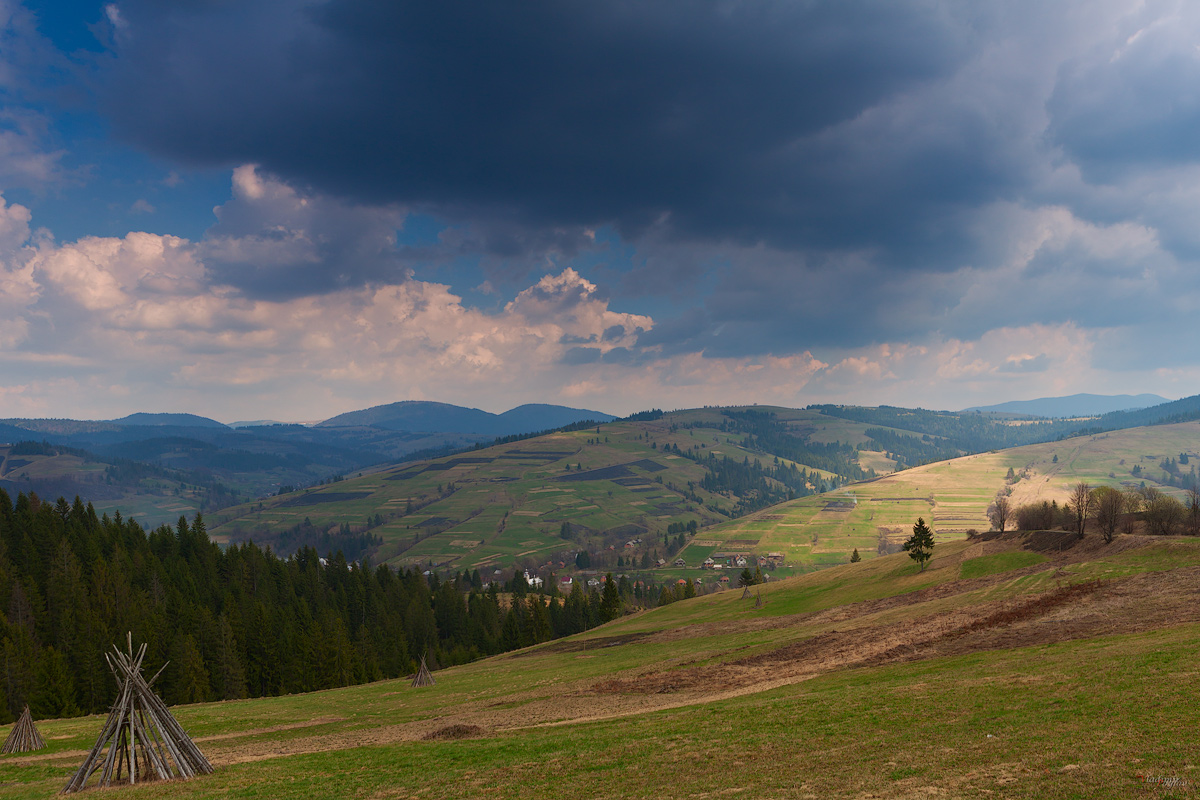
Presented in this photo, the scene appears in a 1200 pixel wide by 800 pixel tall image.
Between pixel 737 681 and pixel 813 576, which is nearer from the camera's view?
pixel 737 681

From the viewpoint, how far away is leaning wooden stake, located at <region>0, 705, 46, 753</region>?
4012 centimetres

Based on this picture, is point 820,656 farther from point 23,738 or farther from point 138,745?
point 23,738

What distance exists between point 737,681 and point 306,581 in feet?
390

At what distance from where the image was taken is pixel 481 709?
155ft

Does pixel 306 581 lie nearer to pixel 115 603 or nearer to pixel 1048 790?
pixel 115 603

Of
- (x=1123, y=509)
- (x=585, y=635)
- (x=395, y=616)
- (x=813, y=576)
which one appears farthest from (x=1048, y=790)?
(x=395, y=616)

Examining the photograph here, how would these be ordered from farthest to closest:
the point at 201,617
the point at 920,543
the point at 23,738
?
the point at 201,617 → the point at 920,543 → the point at 23,738

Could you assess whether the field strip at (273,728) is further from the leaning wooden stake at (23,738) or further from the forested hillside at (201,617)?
the forested hillside at (201,617)

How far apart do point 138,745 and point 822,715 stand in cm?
3588

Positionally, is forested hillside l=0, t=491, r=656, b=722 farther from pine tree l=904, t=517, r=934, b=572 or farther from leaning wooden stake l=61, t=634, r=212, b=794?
pine tree l=904, t=517, r=934, b=572

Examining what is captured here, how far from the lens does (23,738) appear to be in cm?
4044

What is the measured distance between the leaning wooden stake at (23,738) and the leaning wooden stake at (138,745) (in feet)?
47.7

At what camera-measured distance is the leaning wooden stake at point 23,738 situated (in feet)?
132

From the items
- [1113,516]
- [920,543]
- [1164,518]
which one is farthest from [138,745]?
[1164,518]
